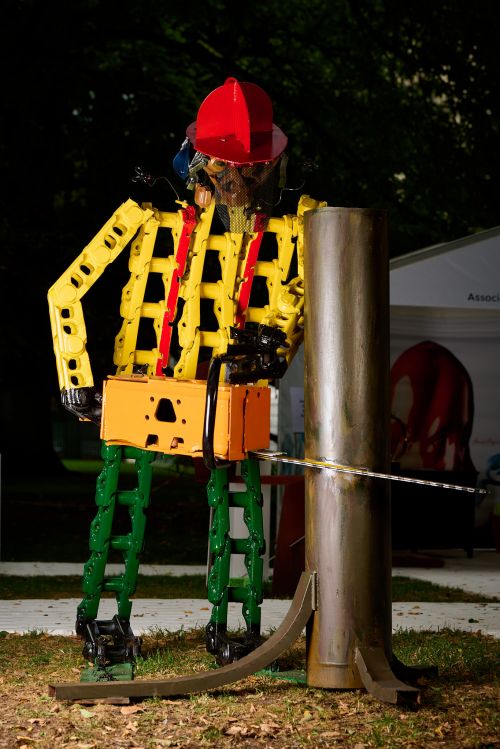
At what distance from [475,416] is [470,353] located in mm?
628

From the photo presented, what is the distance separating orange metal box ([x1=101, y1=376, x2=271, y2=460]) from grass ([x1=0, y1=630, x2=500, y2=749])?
1055 millimetres

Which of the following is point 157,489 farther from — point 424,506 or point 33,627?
point 33,627

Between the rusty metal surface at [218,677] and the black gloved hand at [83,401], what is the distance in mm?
1269

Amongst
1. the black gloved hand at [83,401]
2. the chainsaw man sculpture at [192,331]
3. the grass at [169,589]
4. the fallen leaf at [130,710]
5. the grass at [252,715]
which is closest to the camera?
the grass at [252,715]

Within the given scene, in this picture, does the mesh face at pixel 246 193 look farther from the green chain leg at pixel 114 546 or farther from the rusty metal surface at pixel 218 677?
the rusty metal surface at pixel 218 677

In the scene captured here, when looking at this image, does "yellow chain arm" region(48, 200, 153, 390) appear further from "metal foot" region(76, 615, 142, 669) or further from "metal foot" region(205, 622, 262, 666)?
"metal foot" region(205, 622, 262, 666)

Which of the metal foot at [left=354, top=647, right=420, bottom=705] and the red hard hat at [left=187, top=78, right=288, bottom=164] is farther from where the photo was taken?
the red hard hat at [left=187, top=78, right=288, bottom=164]

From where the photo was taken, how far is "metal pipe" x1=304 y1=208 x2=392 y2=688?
18.2ft

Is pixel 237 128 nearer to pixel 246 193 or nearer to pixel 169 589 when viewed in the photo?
pixel 246 193

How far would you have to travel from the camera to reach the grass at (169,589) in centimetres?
973

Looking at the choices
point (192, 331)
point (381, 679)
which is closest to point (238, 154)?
point (192, 331)

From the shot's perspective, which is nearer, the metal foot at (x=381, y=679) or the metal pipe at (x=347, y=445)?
the metal foot at (x=381, y=679)

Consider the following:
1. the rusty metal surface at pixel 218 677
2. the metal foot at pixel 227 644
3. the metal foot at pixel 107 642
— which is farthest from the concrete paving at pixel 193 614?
the rusty metal surface at pixel 218 677

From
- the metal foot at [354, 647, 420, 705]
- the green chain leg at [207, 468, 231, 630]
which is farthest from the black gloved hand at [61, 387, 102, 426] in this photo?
the metal foot at [354, 647, 420, 705]
